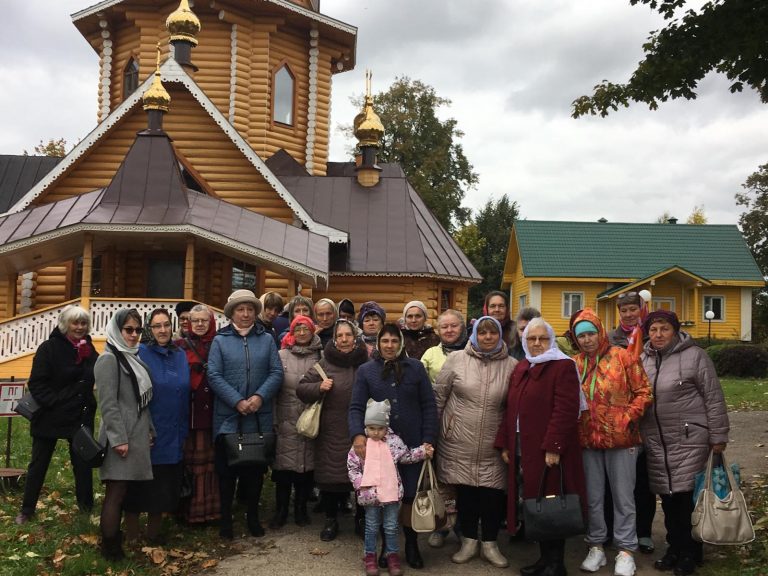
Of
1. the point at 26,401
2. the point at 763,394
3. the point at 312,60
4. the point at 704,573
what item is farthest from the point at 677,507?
the point at 312,60

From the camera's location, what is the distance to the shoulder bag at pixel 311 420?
5.52 meters

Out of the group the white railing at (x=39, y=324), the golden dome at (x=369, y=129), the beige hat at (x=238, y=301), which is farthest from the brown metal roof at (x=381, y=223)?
the beige hat at (x=238, y=301)

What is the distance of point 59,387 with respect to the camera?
5.59 m

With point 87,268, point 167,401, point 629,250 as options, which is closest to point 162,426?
point 167,401

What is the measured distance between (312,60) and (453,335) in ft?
52.2

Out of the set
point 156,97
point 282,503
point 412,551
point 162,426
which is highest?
point 156,97

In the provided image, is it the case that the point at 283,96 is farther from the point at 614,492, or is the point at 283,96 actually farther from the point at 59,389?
the point at 614,492

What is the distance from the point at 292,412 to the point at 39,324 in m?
9.45

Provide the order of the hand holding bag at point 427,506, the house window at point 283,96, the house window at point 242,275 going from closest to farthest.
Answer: the hand holding bag at point 427,506 < the house window at point 242,275 < the house window at point 283,96

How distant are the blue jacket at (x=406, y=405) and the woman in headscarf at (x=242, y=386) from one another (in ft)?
2.62

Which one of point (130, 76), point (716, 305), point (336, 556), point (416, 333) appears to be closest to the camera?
point (336, 556)

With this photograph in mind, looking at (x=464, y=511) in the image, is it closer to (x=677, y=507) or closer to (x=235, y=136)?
(x=677, y=507)

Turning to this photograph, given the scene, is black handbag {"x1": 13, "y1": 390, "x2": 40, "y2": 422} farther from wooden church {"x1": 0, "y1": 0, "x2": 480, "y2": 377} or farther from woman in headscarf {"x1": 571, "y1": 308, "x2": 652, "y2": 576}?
wooden church {"x1": 0, "y1": 0, "x2": 480, "y2": 377}

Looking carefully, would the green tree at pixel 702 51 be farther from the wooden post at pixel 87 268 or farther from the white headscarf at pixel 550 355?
the wooden post at pixel 87 268
